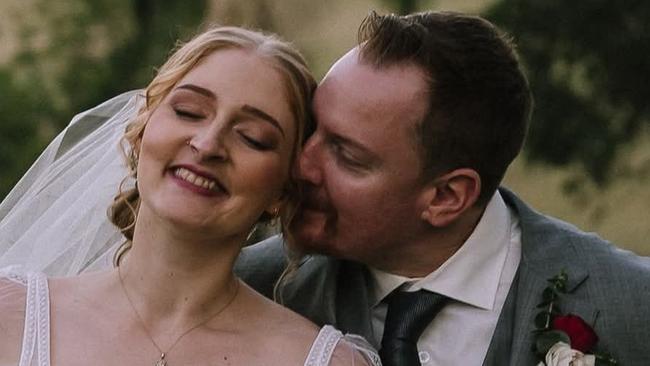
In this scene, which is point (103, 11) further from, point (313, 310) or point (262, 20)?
point (313, 310)

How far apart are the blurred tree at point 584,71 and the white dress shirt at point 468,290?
268 centimetres

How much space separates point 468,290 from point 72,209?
1011 mm

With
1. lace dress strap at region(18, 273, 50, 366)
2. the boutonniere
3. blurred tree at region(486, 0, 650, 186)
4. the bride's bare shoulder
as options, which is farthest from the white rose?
blurred tree at region(486, 0, 650, 186)

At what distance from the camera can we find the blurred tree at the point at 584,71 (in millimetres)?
6184

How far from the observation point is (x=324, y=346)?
10.3ft

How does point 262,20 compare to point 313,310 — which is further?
point 262,20

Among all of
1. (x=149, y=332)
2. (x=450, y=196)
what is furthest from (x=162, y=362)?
(x=450, y=196)

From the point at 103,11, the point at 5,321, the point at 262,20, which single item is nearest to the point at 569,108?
the point at 262,20

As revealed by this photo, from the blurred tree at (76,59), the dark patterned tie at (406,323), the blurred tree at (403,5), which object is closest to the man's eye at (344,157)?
the dark patterned tie at (406,323)

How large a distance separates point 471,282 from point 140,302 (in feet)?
2.75

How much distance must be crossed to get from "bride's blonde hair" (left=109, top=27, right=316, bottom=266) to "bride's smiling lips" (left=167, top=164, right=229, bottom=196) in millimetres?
195

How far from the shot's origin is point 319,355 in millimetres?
3125

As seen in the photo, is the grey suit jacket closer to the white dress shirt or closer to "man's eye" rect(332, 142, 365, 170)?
the white dress shirt

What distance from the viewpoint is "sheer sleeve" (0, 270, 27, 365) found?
117 inches
